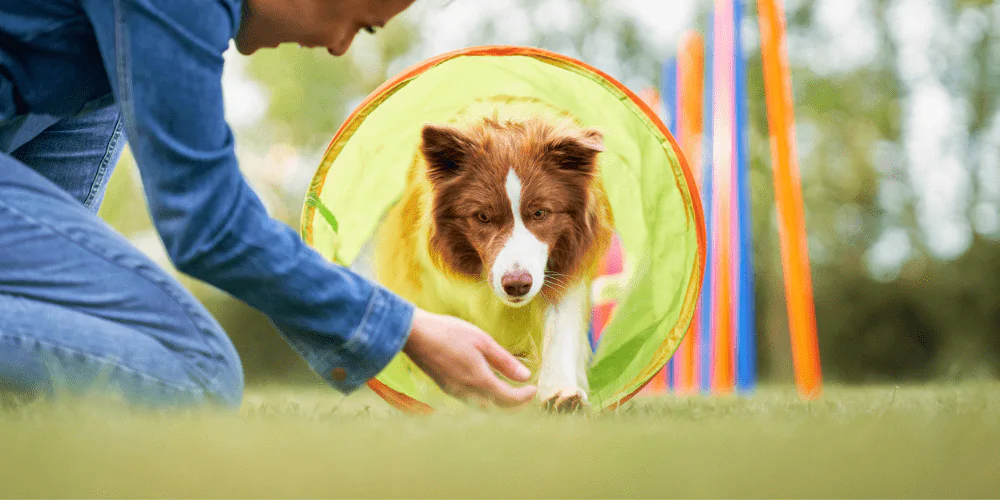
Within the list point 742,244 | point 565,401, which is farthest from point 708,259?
point 565,401

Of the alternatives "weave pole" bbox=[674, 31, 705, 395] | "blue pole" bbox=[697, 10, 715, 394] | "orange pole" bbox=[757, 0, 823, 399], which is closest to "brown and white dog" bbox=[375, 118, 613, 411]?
"orange pole" bbox=[757, 0, 823, 399]

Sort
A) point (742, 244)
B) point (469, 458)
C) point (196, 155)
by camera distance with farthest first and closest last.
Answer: point (742, 244) → point (196, 155) → point (469, 458)

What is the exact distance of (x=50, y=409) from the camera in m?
1.25

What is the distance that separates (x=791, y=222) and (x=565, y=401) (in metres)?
2.12

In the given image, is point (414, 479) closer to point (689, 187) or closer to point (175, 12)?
point (175, 12)

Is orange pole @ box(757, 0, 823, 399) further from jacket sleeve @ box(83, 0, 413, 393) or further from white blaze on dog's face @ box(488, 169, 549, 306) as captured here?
jacket sleeve @ box(83, 0, 413, 393)

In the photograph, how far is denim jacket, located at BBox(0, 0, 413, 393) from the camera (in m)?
1.18

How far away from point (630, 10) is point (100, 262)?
30.1 feet

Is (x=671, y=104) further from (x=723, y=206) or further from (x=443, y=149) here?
(x=443, y=149)

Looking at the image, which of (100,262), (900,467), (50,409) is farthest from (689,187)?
(50,409)

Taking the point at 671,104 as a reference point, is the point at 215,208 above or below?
below

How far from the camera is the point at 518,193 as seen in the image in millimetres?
2268

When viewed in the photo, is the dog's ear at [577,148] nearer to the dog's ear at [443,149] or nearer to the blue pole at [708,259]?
the dog's ear at [443,149]

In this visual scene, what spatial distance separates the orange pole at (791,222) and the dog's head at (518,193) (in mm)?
1708
